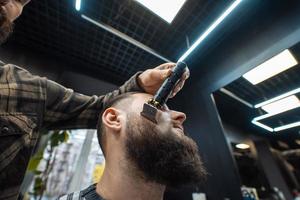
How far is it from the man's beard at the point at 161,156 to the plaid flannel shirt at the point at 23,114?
36 centimetres

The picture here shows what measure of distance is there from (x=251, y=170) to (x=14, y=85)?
1.87 meters

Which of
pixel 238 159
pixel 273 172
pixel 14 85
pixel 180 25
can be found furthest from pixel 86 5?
pixel 273 172

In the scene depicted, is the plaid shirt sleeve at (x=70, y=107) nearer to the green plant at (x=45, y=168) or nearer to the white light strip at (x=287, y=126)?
the green plant at (x=45, y=168)

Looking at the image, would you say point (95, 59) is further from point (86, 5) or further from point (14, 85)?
point (14, 85)

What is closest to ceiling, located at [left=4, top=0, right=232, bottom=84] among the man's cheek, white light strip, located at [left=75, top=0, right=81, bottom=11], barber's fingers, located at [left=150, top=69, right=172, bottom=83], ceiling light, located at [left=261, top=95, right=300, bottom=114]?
white light strip, located at [left=75, top=0, right=81, bottom=11]

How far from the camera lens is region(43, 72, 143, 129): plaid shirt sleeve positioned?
0.80m

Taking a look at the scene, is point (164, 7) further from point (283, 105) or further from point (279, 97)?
point (283, 105)

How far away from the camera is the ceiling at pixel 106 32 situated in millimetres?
1271

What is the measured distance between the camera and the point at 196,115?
2000 millimetres

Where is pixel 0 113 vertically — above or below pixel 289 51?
below

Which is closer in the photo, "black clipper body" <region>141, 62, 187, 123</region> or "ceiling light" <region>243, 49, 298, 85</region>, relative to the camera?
"black clipper body" <region>141, 62, 187, 123</region>

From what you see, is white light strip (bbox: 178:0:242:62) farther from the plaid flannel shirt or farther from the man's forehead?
the plaid flannel shirt

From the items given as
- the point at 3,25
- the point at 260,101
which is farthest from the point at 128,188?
the point at 260,101

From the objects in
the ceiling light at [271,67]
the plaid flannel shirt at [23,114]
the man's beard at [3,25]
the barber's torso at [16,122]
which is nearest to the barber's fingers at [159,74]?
the plaid flannel shirt at [23,114]
